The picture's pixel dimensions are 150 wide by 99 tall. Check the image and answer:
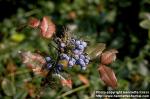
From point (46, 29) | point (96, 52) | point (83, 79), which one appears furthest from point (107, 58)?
point (83, 79)

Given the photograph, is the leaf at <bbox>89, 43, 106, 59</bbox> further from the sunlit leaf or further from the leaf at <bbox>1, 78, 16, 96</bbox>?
the leaf at <bbox>1, 78, 16, 96</bbox>

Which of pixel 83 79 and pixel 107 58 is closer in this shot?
pixel 107 58

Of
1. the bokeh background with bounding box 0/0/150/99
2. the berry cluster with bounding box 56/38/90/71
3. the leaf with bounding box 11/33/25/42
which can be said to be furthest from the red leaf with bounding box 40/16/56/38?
the leaf with bounding box 11/33/25/42

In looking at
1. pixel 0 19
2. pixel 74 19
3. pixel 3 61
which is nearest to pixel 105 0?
pixel 74 19

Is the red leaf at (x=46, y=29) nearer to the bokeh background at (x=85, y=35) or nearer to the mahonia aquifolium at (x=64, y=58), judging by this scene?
the mahonia aquifolium at (x=64, y=58)

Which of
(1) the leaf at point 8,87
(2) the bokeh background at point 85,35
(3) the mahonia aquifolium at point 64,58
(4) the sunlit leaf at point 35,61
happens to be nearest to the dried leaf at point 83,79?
(2) the bokeh background at point 85,35

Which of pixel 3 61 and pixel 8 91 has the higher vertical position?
pixel 3 61

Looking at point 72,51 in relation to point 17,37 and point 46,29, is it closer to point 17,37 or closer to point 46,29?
point 46,29

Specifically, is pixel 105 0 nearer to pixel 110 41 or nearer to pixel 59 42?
pixel 110 41
